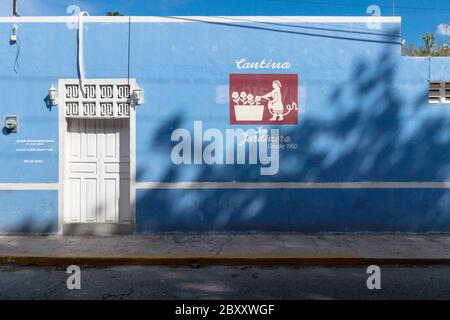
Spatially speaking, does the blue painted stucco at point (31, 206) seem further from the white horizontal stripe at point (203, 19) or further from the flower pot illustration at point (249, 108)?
the flower pot illustration at point (249, 108)

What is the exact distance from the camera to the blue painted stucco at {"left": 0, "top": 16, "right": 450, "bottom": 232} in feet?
29.1

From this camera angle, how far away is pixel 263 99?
29.3 ft

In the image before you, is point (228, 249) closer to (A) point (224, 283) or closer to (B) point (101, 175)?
(A) point (224, 283)

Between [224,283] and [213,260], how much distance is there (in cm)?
104

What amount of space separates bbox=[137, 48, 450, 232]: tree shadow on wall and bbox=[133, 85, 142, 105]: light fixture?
0.68m

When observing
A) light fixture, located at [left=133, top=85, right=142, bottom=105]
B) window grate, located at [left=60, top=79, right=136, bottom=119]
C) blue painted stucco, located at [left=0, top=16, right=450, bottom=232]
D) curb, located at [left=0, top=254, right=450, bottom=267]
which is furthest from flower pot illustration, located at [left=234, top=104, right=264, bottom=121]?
curb, located at [left=0, top=254, right=450, bottom=267]

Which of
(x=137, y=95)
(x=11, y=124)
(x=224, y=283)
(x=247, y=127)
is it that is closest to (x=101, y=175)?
(x=137, y=95)

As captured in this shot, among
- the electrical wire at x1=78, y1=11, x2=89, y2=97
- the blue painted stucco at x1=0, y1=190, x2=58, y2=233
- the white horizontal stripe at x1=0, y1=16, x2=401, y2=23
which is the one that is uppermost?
the white horizontal stripe at x1=0, y1=16, x2=401, y2=23

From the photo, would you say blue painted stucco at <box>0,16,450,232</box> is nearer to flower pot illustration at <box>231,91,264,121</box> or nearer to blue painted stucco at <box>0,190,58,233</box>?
blue painted stucco at <box>0,190,58,233</box>

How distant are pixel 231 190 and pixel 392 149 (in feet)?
10.9

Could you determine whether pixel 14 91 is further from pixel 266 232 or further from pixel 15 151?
pixel 266 232

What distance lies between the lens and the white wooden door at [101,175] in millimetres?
9062

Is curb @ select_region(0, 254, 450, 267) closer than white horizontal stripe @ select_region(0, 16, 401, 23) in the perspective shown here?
Yes
